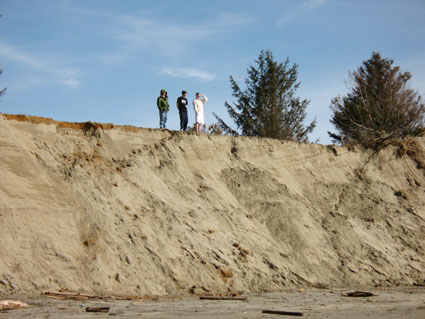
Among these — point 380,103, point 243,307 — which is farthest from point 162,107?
Answer: point 380,103

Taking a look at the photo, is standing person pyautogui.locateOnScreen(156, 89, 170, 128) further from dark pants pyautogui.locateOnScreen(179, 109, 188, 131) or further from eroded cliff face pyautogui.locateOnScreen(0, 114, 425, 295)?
eroded cliff face pyautogui.locateOnScreen(0, 114, 425, 295)

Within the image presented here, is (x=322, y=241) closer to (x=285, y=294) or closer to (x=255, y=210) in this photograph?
(x=255, y=210)

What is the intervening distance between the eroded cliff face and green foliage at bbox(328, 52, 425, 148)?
8253 mm

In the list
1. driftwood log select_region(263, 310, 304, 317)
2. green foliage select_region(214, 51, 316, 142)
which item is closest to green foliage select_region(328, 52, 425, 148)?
green foliage select_region(214, 51, 316, 142)

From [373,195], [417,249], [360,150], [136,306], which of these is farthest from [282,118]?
[136,306]

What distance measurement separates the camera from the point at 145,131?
579 inches

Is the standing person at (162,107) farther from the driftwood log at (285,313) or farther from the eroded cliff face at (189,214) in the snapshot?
the driftwood log at (285,313)

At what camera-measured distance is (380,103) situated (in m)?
29.1

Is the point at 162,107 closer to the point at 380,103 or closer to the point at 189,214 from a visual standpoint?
the point at 189,214

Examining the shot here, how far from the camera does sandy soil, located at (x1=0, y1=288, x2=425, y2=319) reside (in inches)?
316

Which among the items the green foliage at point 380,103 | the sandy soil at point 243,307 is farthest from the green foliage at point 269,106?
the sandy soil at point 243,307

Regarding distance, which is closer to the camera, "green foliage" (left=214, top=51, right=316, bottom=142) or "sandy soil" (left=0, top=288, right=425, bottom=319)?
"sandy soil" (left=0, top=288, right=425, bottom=319)

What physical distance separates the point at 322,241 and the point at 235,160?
345 cm

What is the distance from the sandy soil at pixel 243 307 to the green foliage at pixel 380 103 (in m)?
14.6
